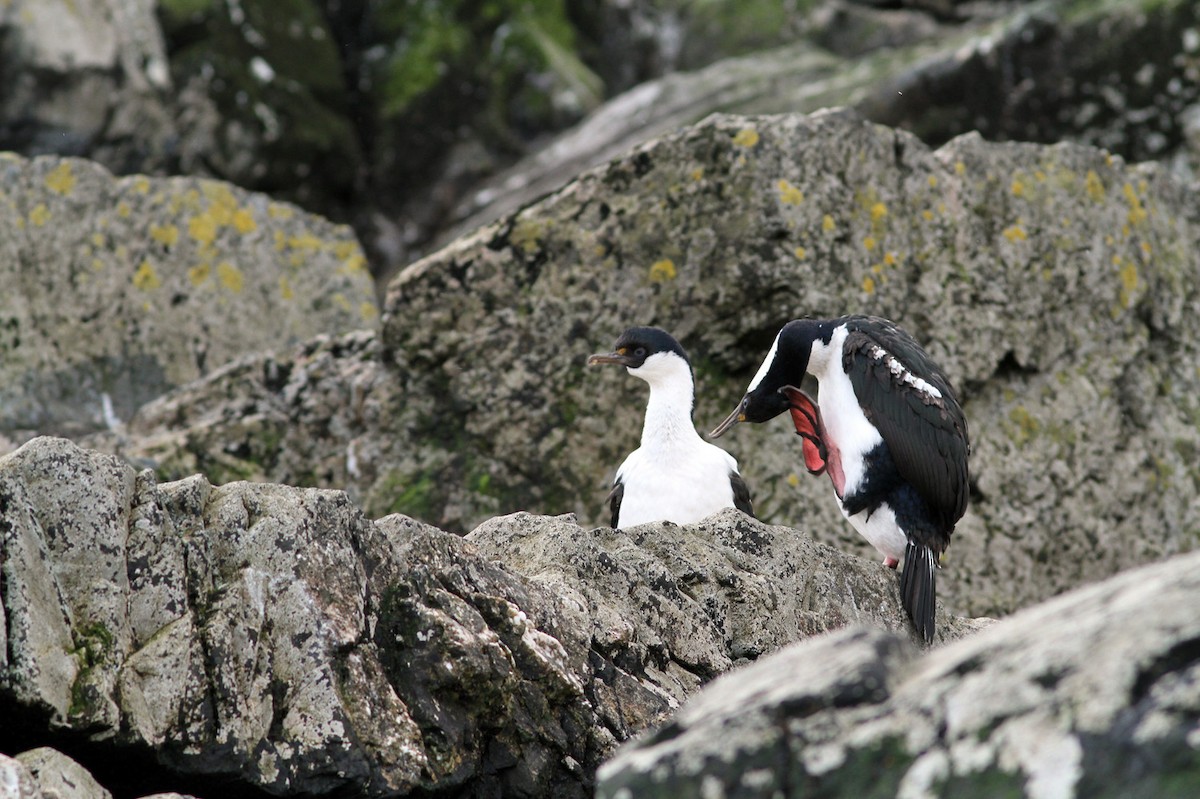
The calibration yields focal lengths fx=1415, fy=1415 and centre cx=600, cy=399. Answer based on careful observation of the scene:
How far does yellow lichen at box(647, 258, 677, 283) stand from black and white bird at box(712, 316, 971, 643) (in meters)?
1.44

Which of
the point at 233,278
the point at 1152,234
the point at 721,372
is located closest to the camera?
the point at 721,372

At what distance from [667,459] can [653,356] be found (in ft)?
2.13

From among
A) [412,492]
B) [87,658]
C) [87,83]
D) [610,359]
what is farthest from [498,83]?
[87,658]

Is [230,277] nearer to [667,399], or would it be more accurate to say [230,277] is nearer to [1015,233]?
[667,399]

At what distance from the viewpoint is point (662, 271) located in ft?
27.6

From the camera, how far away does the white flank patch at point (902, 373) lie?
6.61 metres

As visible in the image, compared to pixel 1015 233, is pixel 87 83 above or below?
above

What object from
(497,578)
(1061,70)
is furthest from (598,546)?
(1061,70)

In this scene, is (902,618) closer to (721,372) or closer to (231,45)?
(721,372)

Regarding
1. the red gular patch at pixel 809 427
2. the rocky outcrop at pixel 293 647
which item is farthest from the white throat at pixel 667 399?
the rocky outcrop at pixel 293 647

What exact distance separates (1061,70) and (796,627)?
767 centimetres

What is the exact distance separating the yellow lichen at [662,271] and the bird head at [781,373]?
Result: 136 centimetres

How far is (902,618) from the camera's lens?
631cm

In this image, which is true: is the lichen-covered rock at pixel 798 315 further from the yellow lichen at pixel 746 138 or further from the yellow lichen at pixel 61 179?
the yellow lichen at pixel 61 179
